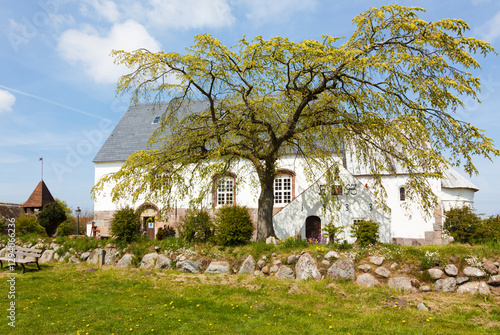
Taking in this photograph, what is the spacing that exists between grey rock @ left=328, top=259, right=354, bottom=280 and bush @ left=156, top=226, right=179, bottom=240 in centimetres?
1105

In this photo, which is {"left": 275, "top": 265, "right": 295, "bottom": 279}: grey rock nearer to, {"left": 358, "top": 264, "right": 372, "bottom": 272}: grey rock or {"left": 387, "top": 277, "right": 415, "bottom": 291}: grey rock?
{"left": 358, "top": 264, "right": 372, "bottom": 272}: grey rock

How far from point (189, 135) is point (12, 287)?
7575 millimetres

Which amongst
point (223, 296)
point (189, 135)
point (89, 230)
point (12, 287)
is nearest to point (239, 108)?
point (189, 135)

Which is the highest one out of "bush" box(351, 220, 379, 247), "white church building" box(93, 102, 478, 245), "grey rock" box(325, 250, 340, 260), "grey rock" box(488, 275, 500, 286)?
"white church building" box(93, 102, 478, 245)

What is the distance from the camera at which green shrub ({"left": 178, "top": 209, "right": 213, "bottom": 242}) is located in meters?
15.1

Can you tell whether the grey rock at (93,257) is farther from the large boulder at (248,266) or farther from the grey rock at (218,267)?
the large boulder at (248,266)

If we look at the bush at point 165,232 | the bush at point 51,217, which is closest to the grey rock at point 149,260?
the bush at point 165,232

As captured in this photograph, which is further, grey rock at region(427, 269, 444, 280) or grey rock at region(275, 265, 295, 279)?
grey rock at region(275, 265, 295, 279)

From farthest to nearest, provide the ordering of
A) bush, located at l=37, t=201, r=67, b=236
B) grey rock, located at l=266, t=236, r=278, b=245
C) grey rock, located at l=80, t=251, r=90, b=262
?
bush, located at l=37, t=201, r=67, b=236 → grey rock, located at l=80, t=251, r=90, b=262 → grey rock, located at l=266, t=236, r=278, b=245

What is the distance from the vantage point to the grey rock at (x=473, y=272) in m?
10.3

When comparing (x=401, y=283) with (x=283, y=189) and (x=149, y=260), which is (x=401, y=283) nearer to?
(x=149, y=260)

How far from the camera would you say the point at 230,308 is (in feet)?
29.2

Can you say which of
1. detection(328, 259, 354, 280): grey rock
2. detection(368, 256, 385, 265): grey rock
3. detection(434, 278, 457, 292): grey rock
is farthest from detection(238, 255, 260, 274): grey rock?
detection(434, 278, 457, 292): grey rock

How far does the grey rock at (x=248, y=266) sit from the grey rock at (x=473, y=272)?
6.76m
